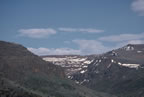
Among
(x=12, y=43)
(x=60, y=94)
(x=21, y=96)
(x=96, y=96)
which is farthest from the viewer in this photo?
(x=12, y=43)

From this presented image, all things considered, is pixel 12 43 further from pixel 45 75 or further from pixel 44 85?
pixel 44 85

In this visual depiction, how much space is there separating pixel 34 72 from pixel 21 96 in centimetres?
8348

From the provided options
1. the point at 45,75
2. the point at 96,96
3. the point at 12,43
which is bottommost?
the point at 96,96

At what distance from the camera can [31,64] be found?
161375 mm

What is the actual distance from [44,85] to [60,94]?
9.05 m

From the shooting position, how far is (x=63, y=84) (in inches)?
6339

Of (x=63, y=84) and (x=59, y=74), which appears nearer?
(x=63, y=84)

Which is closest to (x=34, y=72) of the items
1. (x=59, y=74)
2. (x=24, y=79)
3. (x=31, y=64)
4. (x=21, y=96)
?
(x=31, y=64)

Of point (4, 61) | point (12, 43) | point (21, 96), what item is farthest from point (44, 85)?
point (21, 96)

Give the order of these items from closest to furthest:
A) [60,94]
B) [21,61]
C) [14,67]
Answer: [60,94] < [14,67] < [21,61]

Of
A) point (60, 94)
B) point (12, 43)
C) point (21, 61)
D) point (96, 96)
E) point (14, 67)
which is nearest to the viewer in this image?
point (60, 94)

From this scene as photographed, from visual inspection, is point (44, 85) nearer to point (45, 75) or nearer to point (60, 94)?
point (60, 94)

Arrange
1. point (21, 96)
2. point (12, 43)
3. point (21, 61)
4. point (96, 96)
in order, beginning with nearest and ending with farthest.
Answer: point (21, 96)
point (21, 61)
point (96, 96)
point (12, 43)

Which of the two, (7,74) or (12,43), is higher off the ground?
(12,43)
